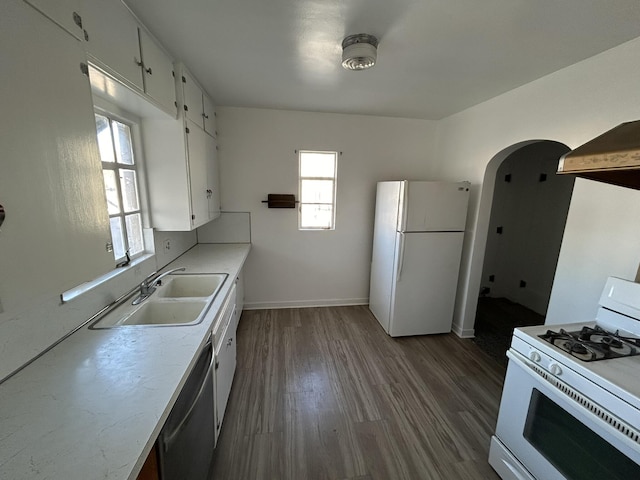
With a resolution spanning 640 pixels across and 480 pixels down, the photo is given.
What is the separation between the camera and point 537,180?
3.43m

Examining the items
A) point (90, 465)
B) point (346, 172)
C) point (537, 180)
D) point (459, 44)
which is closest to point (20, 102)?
point (90, 465)

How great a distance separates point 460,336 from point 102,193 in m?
3.30

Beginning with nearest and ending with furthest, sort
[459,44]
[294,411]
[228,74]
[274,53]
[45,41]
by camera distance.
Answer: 1. [45,41]
2. [459,44]
3. [274,53]
4. [294,411]
5. [228,74]

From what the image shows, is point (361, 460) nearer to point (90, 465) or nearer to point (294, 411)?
point (294, 411)

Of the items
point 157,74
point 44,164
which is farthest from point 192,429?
point 157,74

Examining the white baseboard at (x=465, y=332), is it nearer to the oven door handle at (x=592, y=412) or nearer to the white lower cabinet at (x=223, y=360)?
the oven door handle at (x=592, y=412)

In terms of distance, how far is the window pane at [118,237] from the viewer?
1.66 meters

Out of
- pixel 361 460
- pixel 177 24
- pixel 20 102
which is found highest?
pixel 177 24

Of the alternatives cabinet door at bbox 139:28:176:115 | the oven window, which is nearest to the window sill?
cabinet door at bbox 139:28:176:115

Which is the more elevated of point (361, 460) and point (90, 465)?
point (90, 465)

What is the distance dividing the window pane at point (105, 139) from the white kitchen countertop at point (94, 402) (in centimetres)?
103

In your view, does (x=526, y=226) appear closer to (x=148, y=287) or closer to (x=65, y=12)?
(x=148, y=287)

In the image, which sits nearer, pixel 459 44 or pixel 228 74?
pixel 459 44

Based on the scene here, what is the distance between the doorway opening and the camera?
3.20 m
